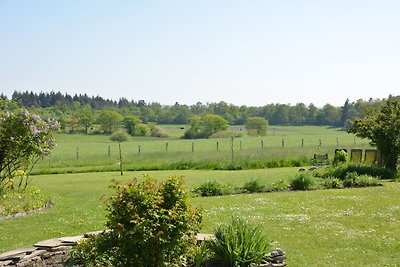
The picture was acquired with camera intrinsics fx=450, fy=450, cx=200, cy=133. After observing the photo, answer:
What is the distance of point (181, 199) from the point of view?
581 centimetres

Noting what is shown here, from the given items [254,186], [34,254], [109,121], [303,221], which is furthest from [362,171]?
[109,121]

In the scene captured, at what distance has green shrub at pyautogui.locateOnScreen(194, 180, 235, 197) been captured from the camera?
1622 cm

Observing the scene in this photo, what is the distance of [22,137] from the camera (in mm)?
14359

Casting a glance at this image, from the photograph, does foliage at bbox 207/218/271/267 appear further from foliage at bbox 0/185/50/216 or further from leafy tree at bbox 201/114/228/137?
leafy tree at bbox 201/114/228/137

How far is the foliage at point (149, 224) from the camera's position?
5445mm

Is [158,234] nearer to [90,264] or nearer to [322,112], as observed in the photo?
[90,264]

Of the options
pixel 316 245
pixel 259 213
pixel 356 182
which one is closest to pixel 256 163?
pixel 356 182

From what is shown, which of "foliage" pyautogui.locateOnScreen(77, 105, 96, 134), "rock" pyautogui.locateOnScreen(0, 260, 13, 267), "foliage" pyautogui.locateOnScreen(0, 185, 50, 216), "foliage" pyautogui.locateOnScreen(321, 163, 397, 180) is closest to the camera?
"rock" pyautogui.locateOnScreen(0, 260, 13, 267)

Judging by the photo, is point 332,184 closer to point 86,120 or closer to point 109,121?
point 109,121

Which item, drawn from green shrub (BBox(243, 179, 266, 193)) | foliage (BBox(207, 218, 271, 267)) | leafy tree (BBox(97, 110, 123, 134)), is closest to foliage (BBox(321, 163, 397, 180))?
green shrub (BBox(243, 179, 266, 193))

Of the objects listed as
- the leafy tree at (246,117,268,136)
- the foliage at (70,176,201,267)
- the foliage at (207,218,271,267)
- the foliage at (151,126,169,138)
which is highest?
the foliage at (70,176,201,267)

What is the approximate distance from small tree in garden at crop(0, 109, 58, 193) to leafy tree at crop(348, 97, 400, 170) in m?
14.4

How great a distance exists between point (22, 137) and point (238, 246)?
10.1 metres

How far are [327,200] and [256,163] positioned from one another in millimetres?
13971
